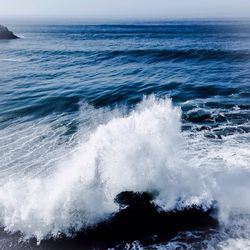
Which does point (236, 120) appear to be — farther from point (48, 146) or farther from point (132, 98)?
point (48, 146)

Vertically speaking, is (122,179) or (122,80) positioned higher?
(122,179)

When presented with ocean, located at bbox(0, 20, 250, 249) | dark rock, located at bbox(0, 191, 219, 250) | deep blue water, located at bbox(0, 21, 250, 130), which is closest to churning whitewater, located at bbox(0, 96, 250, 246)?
ocean, located at bbox(0, 20, 250, 249)

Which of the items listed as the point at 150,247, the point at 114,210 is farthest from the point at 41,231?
the point at 150,247

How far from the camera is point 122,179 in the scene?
12.0 m

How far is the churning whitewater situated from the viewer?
10641mm

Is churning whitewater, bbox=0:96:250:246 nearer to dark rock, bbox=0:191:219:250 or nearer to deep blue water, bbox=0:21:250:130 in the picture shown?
dark rock, bbox=0:191:219:250

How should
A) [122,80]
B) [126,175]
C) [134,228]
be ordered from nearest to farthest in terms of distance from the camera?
[134,228] < [126,175] < [122,80]

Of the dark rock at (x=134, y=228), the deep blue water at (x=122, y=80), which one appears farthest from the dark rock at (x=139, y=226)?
the deep blue water at (x=122, y=80)

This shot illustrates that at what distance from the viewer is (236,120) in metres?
18.1

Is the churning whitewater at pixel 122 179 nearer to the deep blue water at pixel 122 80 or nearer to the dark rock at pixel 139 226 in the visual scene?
the dark rock at pixel 139 226

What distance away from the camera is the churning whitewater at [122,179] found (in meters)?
10.6

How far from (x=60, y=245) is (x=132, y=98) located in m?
15.2

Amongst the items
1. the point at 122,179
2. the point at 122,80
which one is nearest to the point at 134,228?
the point at 122,179

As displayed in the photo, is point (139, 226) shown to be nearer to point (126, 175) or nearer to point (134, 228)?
point (134, 228)
